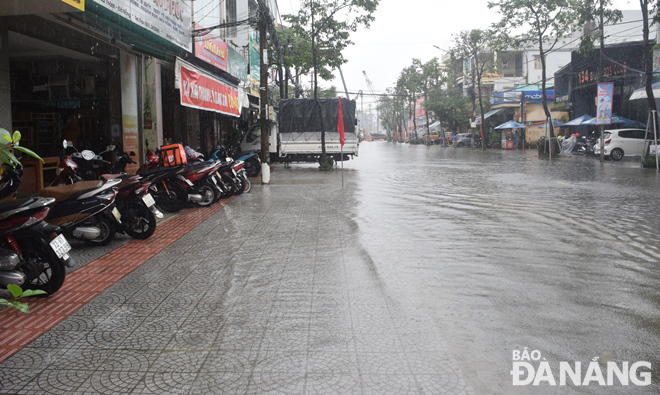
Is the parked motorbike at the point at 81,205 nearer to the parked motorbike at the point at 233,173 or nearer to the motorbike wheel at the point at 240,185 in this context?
the parked motorbike at the point at 233,173

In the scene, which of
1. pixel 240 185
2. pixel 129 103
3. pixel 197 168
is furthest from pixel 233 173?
pixel 129 103

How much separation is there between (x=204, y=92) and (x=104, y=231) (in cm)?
803

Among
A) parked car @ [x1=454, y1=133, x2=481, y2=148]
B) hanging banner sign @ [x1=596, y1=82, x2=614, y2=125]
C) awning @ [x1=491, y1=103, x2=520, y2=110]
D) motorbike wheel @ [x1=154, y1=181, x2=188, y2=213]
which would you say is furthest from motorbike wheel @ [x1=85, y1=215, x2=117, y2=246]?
parked car @ [x1=454, y1=133, x2=481, y2=148]

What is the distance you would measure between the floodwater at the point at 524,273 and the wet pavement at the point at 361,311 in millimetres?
23

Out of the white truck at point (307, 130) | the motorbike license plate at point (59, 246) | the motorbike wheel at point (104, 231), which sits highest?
the white truck at point (307, 130)

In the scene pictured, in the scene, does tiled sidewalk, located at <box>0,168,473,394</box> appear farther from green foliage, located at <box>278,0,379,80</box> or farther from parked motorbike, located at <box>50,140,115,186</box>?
green foliage, located at <box>278,0,379,80</box>

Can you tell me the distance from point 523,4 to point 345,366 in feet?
107

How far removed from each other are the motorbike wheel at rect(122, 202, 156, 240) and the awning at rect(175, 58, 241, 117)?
5582mm

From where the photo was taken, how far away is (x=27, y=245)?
528cm

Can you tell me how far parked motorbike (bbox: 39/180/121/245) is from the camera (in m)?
6.82

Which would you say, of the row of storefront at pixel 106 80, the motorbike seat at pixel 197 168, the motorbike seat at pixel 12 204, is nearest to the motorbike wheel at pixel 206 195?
the motorbike seat at pixel 197 168

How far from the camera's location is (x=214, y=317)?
4789 mm

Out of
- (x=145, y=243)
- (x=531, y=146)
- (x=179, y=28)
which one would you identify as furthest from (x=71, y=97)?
(x=531, y=146)

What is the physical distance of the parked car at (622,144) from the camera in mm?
29584
